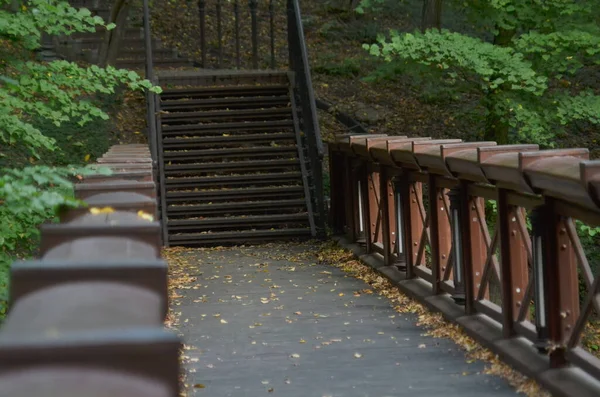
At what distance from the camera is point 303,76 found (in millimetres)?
15703

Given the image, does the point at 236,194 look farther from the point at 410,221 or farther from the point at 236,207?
the point at 410,221

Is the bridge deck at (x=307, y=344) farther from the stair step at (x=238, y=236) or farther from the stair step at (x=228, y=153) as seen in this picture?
the stair step at (x=228, y=153)

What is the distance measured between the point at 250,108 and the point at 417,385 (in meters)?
11.6

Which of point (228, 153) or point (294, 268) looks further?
point (228, 153)

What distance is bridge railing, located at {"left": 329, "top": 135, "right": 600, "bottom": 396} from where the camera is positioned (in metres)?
Answer: 5.07

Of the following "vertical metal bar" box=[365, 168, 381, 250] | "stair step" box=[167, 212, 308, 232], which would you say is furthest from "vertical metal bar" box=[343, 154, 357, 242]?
"stair step" box=[167, 212, 308, 232]

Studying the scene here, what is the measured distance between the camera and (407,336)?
7.00 meters

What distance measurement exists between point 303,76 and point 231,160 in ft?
5.97

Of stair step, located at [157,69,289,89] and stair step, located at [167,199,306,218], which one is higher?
stair step, located at [157,69,289,89]

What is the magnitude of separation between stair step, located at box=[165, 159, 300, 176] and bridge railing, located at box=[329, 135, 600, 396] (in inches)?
197

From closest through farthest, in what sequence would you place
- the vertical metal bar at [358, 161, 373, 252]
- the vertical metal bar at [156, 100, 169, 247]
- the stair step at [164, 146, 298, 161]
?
the vertical metal bar at [358, 161, 373, 252]
the vertical metal bar at [156, 100, 169, 247]
the stair step at [164, 146, 298, 161]

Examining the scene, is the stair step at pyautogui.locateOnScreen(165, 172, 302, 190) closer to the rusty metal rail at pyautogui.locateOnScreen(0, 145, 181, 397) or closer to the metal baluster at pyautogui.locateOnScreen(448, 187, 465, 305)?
the metal baluster at pyautogui.locateOnScreen(448, 187, 465, 305)

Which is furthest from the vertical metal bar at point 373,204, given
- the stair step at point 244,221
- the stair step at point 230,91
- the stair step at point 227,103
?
the stair step at point 230,91

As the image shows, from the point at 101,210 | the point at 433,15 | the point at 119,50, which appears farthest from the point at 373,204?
the point at 119,50
